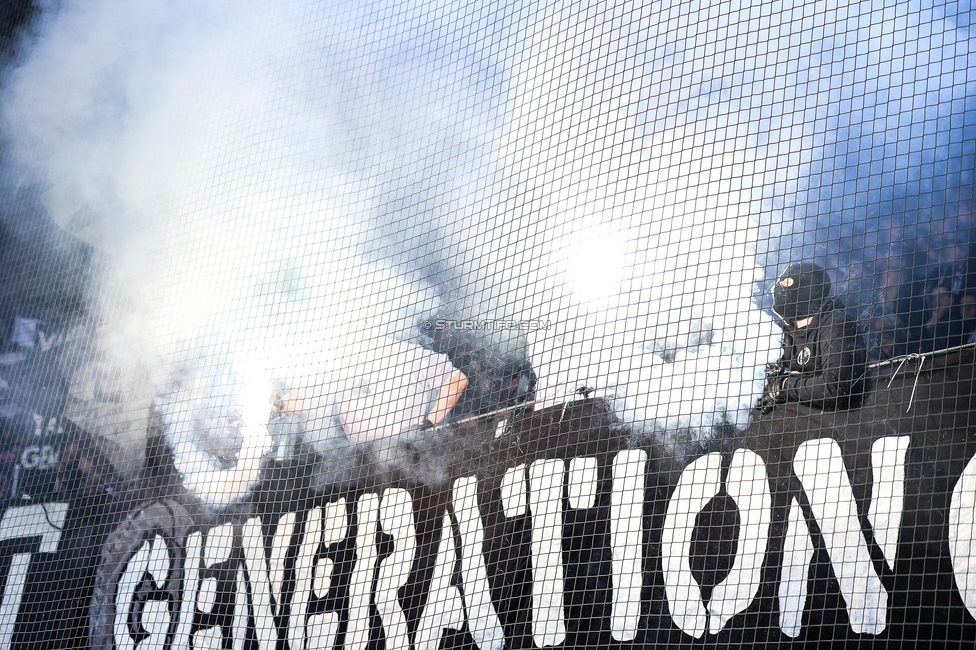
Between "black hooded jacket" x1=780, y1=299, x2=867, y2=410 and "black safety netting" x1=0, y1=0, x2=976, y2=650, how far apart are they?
13 millimetres

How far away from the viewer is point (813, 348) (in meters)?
3.42

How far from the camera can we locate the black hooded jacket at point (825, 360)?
128 inches

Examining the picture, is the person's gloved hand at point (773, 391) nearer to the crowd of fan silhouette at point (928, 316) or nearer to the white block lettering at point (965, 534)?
the crowd of fan silhouette at point (928, 316)

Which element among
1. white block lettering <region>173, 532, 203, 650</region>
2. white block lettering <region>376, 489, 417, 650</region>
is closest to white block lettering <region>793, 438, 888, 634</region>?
white block lettering <region>376, 489, 417, 650</region>

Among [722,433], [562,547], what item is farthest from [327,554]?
[722,433]

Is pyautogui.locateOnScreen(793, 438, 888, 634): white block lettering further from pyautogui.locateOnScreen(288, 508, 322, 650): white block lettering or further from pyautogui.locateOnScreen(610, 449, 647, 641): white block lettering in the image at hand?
pyautogui.locateOnScreen(288, 508, 322, 650): white block lettering

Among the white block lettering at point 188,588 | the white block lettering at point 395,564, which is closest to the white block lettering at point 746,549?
the white block lettering at point 395,564

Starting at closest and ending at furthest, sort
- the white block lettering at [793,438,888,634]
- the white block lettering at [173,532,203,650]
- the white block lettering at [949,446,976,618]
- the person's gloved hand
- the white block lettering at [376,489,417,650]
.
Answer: the white block lettering at [949,446,976,618] → the white block lettering at [793,438,888,634] → the person's gloved hand → the white block lettering at [376,489,417,650] → the white block lettering at [173,532,203,650]

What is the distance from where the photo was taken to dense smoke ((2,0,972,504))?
3695 mm

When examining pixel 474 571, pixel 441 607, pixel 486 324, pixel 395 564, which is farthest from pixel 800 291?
pixel 395 564

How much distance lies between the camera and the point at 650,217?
4172 mm

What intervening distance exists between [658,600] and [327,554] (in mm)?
1737

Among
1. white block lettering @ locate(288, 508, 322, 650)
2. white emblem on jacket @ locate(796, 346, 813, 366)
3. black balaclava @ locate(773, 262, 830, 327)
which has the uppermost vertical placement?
black balaclava @ locate(773, 262, 830, 327)

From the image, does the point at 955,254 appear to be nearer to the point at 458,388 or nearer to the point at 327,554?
the point at 458,388
